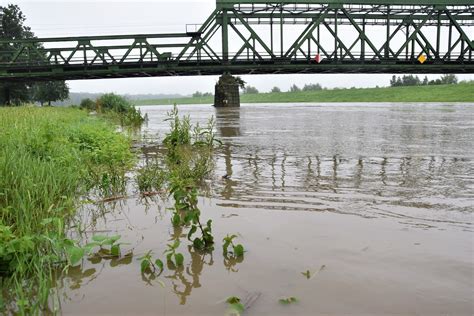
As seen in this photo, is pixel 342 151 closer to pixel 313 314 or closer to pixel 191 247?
pixel 191 247

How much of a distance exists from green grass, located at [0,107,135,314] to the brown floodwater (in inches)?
Answer: 7.8

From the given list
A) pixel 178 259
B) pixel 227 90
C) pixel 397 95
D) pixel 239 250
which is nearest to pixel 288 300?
pixel 239 250

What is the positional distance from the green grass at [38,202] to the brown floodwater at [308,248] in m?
0.20

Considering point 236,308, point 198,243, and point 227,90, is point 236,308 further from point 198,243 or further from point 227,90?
point 227,90

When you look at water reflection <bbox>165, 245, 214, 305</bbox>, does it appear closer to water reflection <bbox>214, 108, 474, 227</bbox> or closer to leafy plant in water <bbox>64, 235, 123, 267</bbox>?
leafy plant in water <bbox>64, 235, 123, 267</bbox>

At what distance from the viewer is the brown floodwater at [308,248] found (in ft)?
8.01

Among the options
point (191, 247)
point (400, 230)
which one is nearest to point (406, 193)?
point (400, 230)

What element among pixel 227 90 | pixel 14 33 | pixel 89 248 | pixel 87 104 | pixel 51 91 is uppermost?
pixel 14 33

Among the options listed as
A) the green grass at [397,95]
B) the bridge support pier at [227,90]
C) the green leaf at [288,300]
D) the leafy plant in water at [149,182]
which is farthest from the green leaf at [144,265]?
the green grass at [397,95]

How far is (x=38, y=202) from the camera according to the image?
3963 mm

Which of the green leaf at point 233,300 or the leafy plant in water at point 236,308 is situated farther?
the green leaf at point 233,300

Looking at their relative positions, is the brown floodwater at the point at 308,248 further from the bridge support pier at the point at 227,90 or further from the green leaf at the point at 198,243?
the bridge support pier at the point at 227,90

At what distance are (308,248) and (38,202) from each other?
2.43m

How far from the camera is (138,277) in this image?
2.80 m
